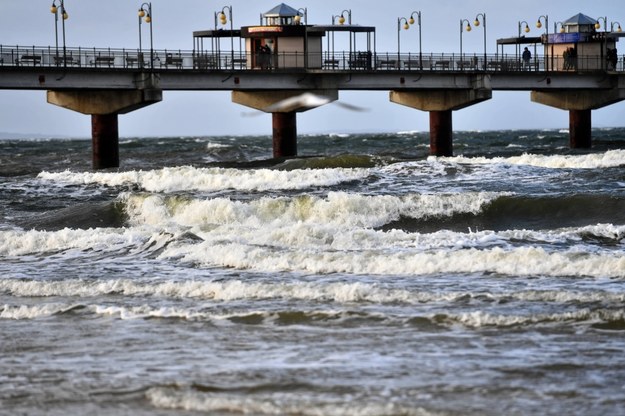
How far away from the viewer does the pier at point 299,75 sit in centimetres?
5094

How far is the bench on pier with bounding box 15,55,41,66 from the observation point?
48938mm

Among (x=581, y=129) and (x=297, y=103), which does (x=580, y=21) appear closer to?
(x=581, y=129)

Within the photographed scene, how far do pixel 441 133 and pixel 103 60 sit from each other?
19012 millimetres

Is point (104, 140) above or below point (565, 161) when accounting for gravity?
above

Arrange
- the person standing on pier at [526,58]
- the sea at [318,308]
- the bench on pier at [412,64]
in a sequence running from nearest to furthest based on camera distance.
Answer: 1. the sea at [318,308]
2. the bench on pier at [412,64]
3. the person standing on pier at [526,58]

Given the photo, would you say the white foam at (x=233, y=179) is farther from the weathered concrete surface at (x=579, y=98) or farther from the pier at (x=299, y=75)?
the weathered concrete surface at (x=579, y=98)

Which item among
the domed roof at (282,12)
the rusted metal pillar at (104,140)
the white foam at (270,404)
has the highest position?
the domed roof at (282,12)

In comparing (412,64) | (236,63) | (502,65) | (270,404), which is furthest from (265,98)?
(270,404)

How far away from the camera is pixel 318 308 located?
690 inches

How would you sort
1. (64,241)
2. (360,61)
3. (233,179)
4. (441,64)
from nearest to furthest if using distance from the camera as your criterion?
(64,241)
(233,179)
(360,61)
(441,64)

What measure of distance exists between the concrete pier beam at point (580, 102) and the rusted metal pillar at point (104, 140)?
86.0 ft

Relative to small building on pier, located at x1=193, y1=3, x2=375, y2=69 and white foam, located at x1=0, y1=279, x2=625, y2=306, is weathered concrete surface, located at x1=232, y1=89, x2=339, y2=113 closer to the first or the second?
small building on pier, located at x1=193, y1=3, x2=375, y2=69

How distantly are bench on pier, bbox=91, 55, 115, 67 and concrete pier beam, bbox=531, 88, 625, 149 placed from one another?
2723 cm

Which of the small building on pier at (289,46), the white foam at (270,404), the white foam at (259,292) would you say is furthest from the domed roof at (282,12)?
the white foam at (270,404)
